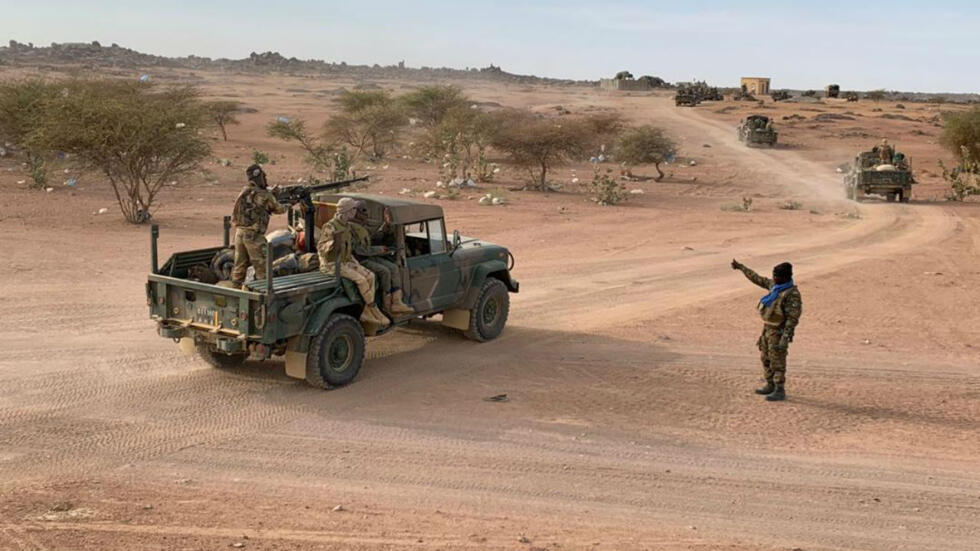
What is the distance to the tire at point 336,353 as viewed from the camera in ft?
31.5

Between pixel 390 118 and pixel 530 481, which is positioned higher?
pixel 390 118

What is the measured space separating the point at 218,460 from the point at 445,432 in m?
2.01

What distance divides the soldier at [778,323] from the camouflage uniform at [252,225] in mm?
4837

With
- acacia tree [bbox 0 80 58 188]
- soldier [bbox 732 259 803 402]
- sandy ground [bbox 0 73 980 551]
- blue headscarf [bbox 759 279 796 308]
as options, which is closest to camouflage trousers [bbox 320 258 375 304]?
sandy ground [bbox 0 73 980 551]

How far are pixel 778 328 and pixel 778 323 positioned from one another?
68 mm

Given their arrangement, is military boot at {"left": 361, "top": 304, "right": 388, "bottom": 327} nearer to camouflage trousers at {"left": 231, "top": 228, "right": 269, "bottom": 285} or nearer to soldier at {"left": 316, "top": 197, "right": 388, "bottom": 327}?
soldier at {"left": 316, "top": 197, "right": 388, "bottom": 327}

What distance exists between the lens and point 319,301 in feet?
31.7

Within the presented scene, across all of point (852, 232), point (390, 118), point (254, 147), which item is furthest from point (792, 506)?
point (254, 147)

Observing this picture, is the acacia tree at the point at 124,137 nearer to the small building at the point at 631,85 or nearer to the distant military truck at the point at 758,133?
the distant military truck at the point at 758,133

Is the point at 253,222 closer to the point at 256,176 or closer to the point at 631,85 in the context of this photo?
the point at 256,176

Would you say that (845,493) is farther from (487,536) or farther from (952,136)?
(952,136)

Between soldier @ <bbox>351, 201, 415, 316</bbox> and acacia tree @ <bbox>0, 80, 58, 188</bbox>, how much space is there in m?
20.9

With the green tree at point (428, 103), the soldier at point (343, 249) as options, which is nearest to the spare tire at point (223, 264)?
the soldier at point (343, 249)

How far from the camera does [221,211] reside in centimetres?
2472
